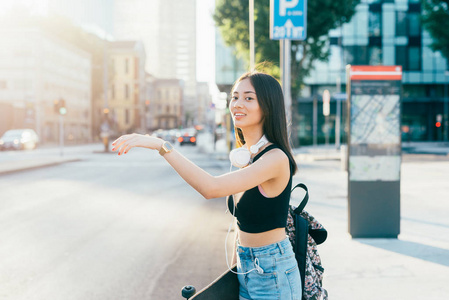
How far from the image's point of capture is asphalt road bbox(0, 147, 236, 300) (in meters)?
5.04

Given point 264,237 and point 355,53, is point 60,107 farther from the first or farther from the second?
point 355,53

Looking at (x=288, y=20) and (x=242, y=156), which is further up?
(x=288, y=20)

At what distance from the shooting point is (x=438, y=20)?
2889 centimetres

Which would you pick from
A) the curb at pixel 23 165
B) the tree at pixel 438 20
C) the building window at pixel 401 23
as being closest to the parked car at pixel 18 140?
the curb at pixel 23 165

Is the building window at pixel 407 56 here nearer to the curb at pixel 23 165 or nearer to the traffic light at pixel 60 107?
the traffic light at pixel 60 107

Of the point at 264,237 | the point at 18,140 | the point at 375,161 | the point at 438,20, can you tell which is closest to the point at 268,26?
the point at 438,20

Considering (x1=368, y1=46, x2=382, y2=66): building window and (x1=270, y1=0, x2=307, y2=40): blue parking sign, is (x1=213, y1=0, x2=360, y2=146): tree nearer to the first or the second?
(x1=270, y1=0, x2=307, y2=40): blue parking sign

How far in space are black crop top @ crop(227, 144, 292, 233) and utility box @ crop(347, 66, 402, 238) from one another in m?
4.68

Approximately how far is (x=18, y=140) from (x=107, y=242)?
1280 inches

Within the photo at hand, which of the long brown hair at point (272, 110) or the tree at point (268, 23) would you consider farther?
the tree at point (268, 23)

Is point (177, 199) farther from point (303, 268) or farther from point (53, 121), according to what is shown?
point (53, 121)

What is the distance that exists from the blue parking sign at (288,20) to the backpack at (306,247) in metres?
6.96

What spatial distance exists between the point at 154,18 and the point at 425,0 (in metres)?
147

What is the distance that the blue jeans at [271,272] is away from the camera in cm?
226
